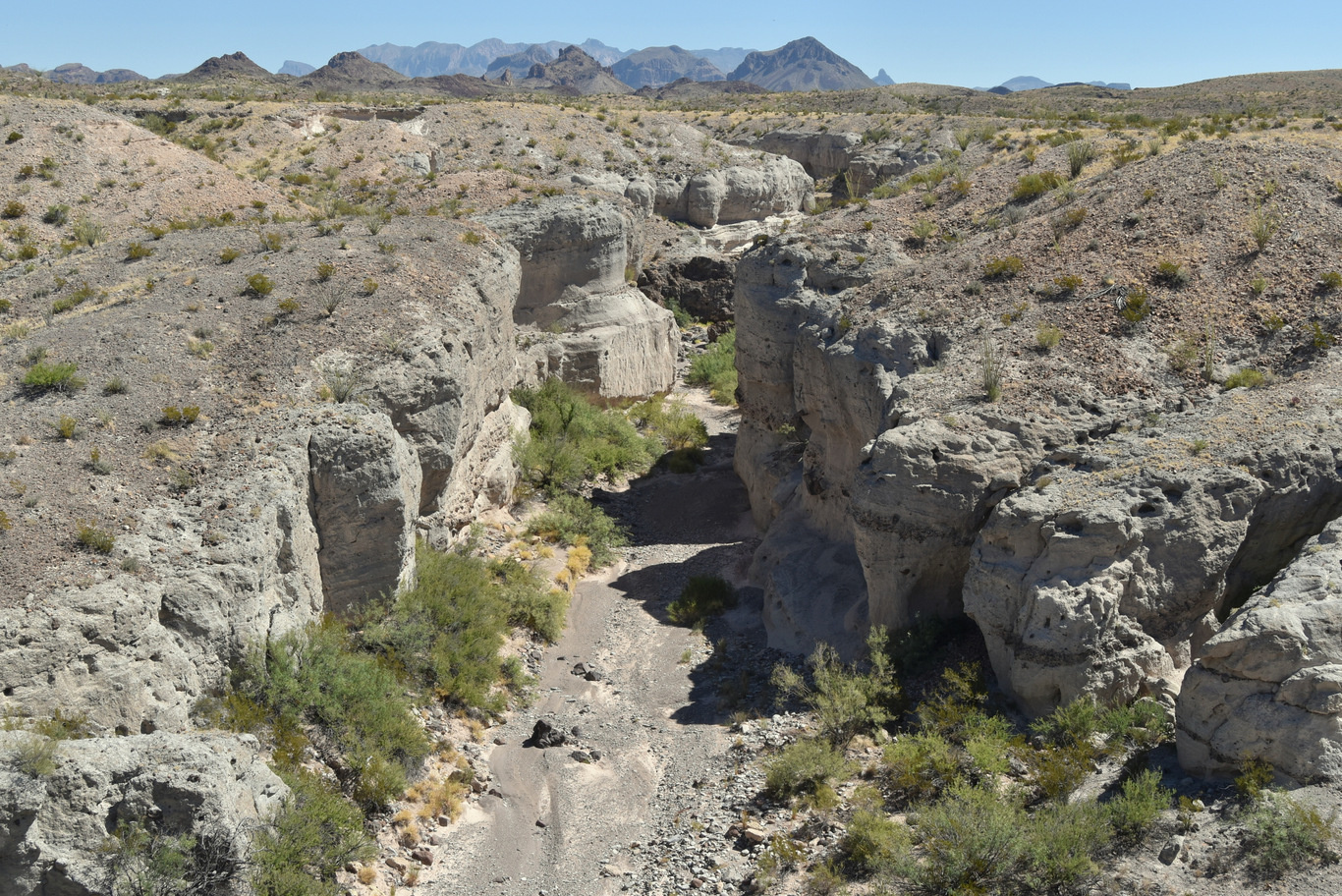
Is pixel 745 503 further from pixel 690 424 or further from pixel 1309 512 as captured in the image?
pixel 1309 512

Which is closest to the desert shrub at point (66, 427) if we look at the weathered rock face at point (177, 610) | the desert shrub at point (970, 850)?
the weathered rock face at point (177, 610)

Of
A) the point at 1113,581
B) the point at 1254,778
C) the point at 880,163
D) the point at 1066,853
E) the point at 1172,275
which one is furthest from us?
the point at 880,163

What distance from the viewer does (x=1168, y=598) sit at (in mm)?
12328

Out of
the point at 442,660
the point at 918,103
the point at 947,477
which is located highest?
the point at 918,103

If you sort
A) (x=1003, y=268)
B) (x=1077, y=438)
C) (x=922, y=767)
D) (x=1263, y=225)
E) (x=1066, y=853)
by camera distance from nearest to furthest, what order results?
(x=1066, y=853) → (x=922, y=767) → (x=1077, y=438) → (x=1263, y=225) → (x=1003, y=268)

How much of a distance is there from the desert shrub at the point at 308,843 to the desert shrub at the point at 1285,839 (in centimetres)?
924

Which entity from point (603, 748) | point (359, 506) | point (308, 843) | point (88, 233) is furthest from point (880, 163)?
point (308, 843)

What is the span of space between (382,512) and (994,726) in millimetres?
9247

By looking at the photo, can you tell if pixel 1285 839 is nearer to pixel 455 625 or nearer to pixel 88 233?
pixel 455 625

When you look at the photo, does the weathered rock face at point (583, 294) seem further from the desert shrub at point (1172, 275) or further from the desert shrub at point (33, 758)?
the desert shrub at point (33, 758)

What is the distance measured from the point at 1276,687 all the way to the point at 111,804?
462 inches

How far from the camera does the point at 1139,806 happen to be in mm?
9875

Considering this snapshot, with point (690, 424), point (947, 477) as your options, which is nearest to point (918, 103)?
point (690, 424)

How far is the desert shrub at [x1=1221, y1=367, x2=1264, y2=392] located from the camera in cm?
1405
